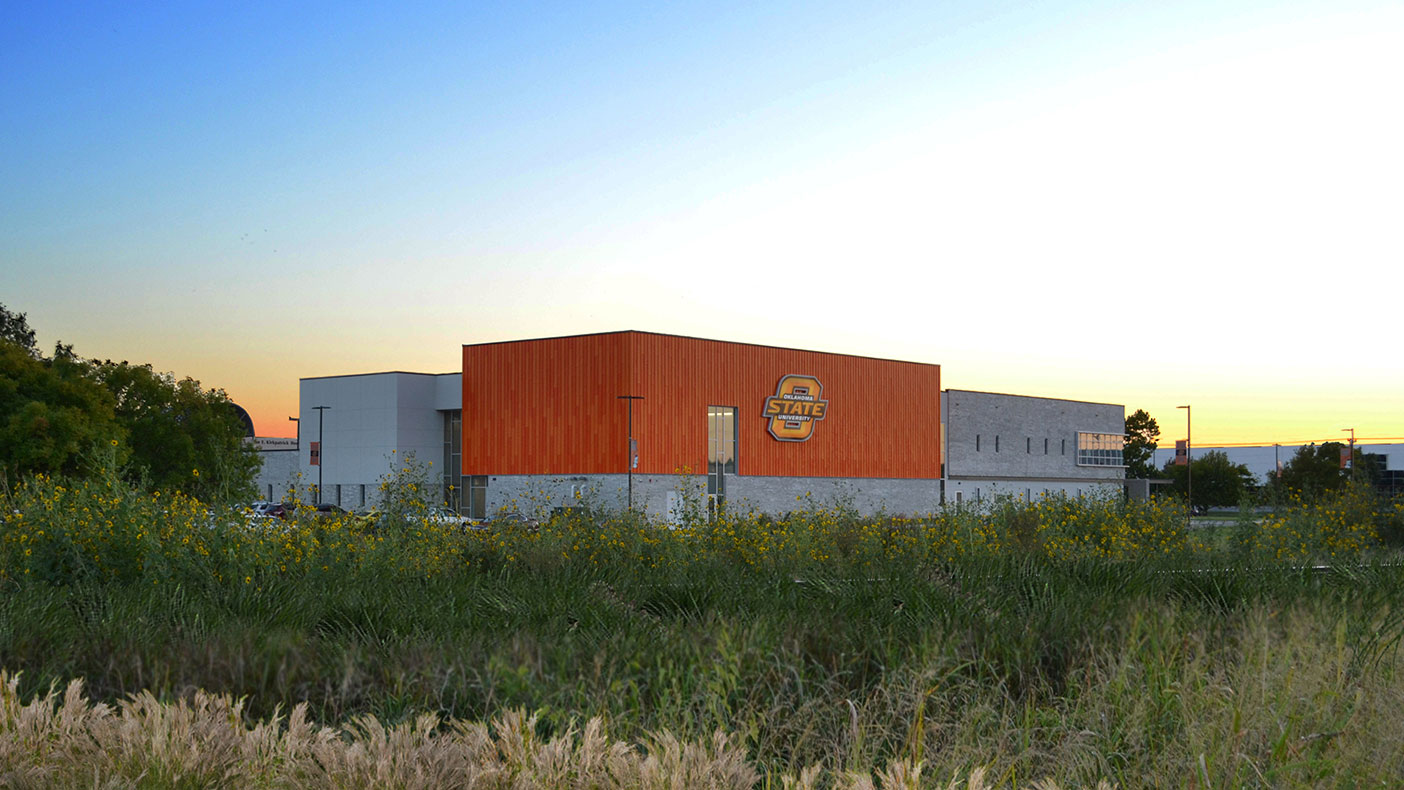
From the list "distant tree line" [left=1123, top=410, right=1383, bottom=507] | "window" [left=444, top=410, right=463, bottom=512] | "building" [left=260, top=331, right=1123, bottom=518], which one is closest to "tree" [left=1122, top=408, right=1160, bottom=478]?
"distant tree line" [left=1123, top=410, right=1383, bottom=507]

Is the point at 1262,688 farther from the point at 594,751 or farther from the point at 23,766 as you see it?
the point at 23,766

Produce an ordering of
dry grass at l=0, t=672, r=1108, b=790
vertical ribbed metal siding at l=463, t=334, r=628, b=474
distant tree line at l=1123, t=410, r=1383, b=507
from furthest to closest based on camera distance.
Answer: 1. distant tree line at l=1123, t=410, r=1383, b=507
2. vertical ribbed metal siding at l=463, t=334, r=628, b=474
3. dry grass at l=0, t=672, r=1108, b=790

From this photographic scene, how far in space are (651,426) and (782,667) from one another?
58.8m

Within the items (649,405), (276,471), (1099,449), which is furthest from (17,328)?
(1099,449)

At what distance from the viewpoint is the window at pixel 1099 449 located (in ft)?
332

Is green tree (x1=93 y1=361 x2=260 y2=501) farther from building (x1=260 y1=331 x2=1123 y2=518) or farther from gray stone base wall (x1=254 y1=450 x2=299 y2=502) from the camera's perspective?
gray stone base wall (x1=254 y1=450 x2=299 y2=502)

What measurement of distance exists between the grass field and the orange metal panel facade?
53310 millimetres

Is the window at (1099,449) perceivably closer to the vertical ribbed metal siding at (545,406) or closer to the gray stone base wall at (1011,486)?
the gray stone base wall at (1011,486)

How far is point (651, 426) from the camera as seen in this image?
65875 millimetres

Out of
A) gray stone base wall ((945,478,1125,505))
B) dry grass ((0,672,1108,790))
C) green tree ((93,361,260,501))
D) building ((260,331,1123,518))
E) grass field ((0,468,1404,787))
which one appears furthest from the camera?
gray stone base wall ((945,478,1125,505))

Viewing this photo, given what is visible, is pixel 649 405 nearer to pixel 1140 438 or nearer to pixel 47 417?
pixel 47 417

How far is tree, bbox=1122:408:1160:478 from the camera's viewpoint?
150375mm

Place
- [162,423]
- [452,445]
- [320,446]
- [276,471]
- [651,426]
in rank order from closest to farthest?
[162,423]
[651,426]
[452,445]
[320,446]
[276,471]

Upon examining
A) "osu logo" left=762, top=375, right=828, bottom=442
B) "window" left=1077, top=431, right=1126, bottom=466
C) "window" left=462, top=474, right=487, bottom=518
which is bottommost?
"window" left=462, top=474, right=487, bottom=518
